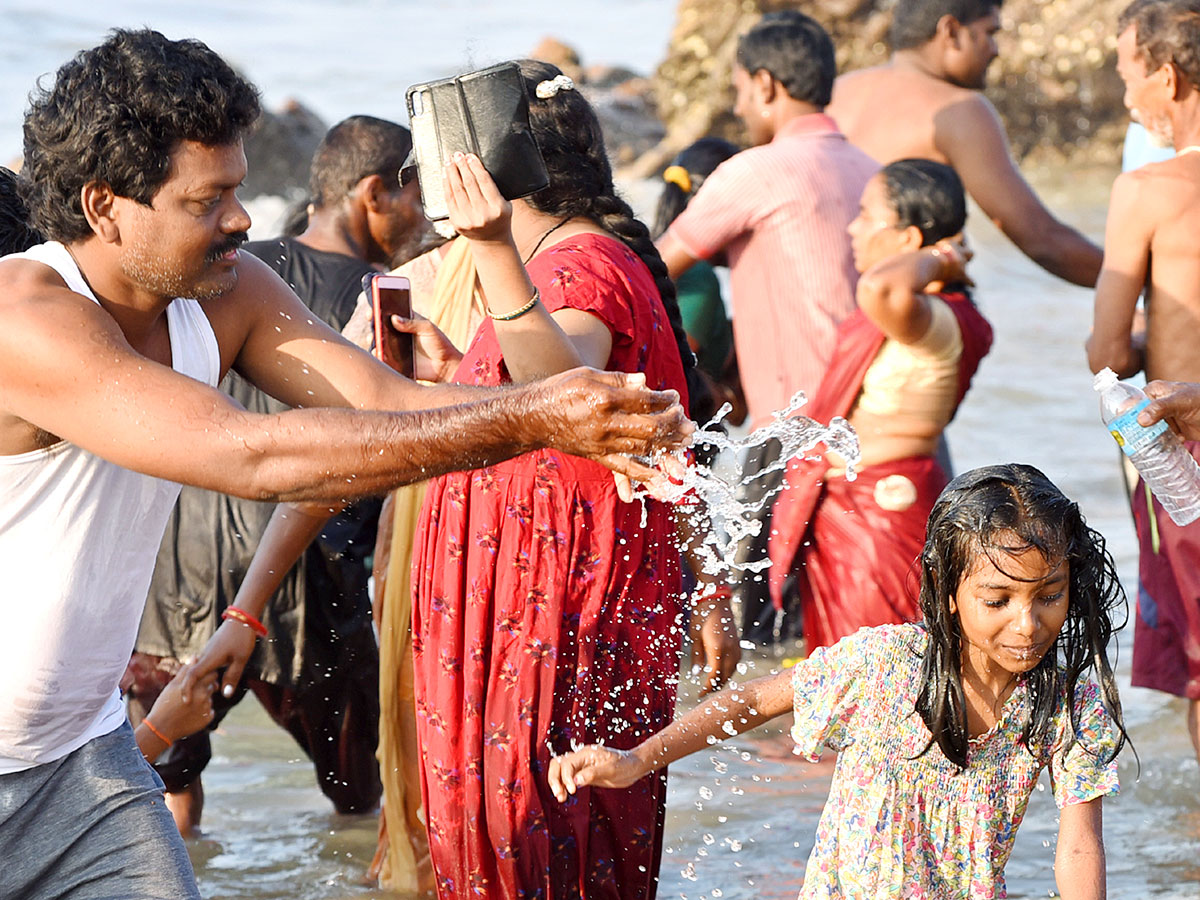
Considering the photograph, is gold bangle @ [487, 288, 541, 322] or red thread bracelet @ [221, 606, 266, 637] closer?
gold bangle @ [487, 288, 541, 322]

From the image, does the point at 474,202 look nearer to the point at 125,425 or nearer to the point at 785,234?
the point at 125,425

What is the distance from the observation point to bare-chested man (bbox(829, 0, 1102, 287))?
17.4ft

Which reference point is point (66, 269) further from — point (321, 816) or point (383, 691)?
point (321, 816)

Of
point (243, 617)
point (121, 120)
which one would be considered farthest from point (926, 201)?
point (121, 120)

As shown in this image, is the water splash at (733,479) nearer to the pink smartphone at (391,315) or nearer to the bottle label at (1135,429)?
the bottle label at (1135,429)

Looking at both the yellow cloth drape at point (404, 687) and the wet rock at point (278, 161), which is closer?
the yellow cloth drape at point (404, 687)

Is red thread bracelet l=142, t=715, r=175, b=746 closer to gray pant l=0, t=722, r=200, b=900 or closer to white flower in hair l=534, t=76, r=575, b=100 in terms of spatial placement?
gray pant l=0, t=722, r=200, b=900

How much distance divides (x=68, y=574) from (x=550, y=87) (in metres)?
1.32

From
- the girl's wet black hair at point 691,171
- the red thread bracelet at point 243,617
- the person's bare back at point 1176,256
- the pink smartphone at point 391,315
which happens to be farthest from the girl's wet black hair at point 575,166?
the girl's wet black hair at point 691,171

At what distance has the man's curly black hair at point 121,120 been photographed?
2203 millimetres

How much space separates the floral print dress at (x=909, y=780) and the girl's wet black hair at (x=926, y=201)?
7.62 feet

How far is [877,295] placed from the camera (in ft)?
14.4

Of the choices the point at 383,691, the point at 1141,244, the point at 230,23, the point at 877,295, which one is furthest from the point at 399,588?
the point at 230,23

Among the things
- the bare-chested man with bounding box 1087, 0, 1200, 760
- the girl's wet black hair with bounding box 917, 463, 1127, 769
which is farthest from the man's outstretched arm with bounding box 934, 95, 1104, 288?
the girl's wet black hair with bounding box 917, 463, 1127, 769
